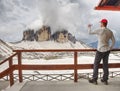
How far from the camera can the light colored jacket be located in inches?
287

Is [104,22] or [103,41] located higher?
[104,22]

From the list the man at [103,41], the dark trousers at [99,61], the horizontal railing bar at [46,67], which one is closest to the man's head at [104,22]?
the man at [103,41]

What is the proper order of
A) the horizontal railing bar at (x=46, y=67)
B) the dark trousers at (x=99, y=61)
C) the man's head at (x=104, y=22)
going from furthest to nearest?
the horizontal railing bar at (x=46, y=67), the dark trousers at (x=99, y=61), the man's head at (x=104, y=22)

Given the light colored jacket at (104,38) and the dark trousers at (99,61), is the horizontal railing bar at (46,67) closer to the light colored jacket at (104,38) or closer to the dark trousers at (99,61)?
the dark trousers at (99,61)

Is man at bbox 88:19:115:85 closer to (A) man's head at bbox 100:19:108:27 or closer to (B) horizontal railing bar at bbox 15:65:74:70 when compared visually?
(A) man's head at bbox 100:19:108:27

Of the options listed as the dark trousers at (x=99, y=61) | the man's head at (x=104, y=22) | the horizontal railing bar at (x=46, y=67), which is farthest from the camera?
the horizontal railing bar at (x=46, y=67)

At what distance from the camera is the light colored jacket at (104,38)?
23.9 feet

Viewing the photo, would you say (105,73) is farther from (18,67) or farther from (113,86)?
(18,67)

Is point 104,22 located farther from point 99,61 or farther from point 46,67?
point 46,67

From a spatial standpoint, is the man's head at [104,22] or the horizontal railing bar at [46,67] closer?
Answer: the man's head at [104,22]

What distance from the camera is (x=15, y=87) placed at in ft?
24.1

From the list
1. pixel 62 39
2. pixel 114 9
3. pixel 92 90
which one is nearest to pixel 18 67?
pixel 92 90

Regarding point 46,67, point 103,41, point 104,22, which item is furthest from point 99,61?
point 46,67

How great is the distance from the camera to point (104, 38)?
7.30 m
